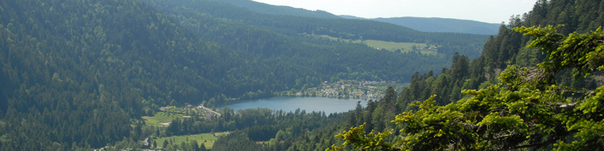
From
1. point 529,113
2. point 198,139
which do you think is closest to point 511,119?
point 529,113

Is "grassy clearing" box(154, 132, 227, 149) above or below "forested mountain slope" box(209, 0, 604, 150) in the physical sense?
below

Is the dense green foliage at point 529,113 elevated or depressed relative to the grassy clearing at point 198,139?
elevated

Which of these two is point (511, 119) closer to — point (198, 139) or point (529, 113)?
point (529, 113)

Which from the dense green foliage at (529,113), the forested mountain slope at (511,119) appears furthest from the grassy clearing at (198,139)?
the dense green foliage at (529,113)

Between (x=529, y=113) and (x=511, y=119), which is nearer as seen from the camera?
(x=511, y=119)

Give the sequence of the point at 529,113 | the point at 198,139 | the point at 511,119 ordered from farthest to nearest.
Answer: the point at 198,139
the point at 529,113
the point at 511,119

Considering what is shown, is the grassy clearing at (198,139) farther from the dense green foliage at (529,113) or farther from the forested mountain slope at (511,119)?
the dense green foliage at (529,113)

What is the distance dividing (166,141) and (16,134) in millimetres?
65700

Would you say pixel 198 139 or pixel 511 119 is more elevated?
pixel 511 119

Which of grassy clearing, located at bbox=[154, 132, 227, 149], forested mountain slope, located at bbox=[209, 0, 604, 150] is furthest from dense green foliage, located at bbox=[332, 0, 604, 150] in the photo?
grassy clearing, located at bbox=[154, 132, 227, 149]

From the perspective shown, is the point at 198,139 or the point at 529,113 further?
the point at 198,139

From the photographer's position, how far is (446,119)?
1467 cm

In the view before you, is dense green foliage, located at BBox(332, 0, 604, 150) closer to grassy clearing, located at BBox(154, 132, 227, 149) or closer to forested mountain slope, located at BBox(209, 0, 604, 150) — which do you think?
forested mountain slope, located at BBox(209, 0, 604, 150)

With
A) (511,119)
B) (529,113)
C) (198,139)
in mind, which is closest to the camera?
(511,119)
